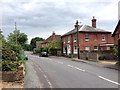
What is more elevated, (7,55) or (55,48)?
(55,48)

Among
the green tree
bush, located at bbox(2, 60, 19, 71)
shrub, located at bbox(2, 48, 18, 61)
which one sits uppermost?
the green tree

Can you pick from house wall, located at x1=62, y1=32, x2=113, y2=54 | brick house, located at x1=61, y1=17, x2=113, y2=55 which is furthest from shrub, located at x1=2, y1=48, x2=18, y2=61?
house wall, located at x1=62, y1=32, x2=113, y2=54

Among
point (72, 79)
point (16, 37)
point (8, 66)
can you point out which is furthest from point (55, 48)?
point (8, 66)

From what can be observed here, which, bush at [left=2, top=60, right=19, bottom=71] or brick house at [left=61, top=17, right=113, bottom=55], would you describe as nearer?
bush at [left=2, top=60, right=19, bottom=71]

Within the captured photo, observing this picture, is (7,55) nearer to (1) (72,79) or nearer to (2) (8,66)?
(2) (8,66)

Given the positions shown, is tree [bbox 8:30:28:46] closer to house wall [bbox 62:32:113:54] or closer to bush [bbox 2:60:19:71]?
bush [bbox 2:60:19:71]

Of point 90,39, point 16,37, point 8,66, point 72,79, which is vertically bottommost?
point 72,79

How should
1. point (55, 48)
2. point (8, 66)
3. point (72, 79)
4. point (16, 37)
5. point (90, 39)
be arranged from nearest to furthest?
point (8, 66) < point (72, 79) < point (16, 37) < point (90, 39) < point (55, 48)

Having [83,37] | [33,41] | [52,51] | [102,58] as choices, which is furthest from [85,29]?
[33,41]

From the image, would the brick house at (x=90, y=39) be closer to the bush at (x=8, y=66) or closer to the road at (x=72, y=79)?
the road at (x=72, y=79)

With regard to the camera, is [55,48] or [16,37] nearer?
[16,37]

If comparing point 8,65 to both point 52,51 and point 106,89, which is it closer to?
point 106,89

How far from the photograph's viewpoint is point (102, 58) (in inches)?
1667

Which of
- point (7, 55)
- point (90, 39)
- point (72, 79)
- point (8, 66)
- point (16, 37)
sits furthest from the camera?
point (90, 39)
